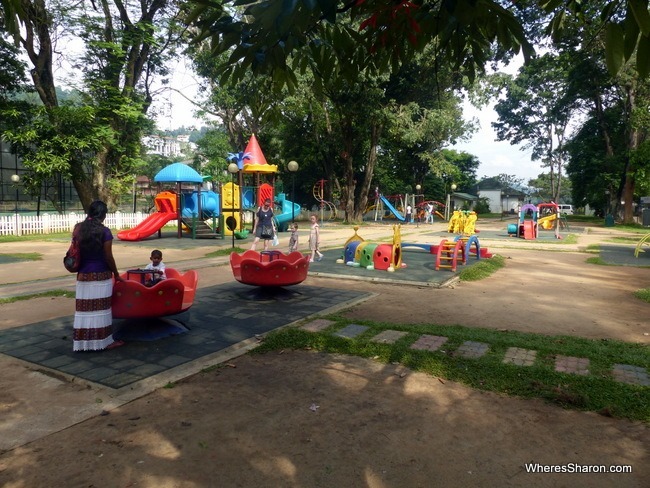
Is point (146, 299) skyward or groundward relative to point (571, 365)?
skyward

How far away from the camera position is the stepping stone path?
186 inches

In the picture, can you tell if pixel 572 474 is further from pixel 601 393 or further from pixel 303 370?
pixel 303 370

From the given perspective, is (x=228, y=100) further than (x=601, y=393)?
Yes

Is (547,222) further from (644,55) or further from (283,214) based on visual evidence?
(644,55)

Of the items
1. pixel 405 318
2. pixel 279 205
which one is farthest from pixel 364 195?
pixel 405 318

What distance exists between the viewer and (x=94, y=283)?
5.33 m

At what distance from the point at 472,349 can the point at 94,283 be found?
14.9 feet

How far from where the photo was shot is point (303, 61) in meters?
3.08

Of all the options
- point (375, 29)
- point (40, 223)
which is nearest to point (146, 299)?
point (375, 29)

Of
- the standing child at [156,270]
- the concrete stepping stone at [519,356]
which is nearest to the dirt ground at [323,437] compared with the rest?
the concrete stepping stone at [519,356]

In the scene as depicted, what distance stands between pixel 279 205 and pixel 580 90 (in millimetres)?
24961

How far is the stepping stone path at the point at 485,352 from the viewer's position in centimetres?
473

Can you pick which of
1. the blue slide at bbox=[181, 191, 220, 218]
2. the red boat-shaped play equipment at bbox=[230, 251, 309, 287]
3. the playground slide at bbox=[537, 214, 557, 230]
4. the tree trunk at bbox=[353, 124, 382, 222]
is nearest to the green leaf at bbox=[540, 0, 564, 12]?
the red boat-shaped play equipment at bbox=[230, 251, 309, 287]

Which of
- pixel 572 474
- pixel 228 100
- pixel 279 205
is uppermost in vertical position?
pixel 228 100
